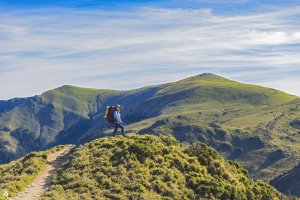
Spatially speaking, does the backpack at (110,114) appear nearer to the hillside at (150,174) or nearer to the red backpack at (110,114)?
the red backpack at (110,114)

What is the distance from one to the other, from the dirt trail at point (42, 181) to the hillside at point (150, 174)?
3.30 feet

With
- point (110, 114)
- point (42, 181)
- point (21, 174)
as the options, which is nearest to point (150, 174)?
point (42, 181)

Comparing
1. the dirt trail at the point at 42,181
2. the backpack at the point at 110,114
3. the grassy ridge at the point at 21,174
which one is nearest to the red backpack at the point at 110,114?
the backpack at the point at 110,114

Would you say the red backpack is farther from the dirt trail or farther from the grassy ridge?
the grassy ridge

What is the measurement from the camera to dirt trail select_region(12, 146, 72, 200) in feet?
113

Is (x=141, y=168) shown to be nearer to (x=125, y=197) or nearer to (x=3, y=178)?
(x=125, y=197)

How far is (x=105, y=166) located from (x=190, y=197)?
8.62 metres

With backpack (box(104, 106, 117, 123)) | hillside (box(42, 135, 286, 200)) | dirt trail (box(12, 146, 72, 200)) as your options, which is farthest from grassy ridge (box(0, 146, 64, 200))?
backpack (box(104, 106, 117, 123))

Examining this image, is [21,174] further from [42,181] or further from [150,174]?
[150,174]

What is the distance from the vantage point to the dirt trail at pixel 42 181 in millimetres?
34491

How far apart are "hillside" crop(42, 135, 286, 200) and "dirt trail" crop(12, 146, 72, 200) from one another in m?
1.00

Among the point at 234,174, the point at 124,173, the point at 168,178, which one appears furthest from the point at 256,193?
the point at 124,173

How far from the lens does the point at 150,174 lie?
38.6 m

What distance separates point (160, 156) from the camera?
42.0 metres
